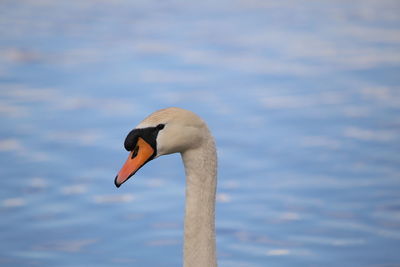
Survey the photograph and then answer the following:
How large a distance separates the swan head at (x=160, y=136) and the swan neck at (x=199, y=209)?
0.29ft

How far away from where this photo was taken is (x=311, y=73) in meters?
9.77

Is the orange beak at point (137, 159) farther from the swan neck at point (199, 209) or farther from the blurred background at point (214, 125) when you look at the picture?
the blurred background at point (214, 125)

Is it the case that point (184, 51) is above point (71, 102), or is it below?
above

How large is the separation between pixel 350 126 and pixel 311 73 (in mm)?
1255

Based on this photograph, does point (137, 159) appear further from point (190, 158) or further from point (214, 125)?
point (214, 125)

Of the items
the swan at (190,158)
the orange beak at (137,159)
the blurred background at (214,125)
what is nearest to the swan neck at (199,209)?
the swan at (190,158)

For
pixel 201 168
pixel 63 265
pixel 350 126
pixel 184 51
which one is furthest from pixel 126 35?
pixel 201 168

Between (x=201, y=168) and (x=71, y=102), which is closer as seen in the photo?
(x=201, y=168)

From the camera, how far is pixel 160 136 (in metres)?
4.38

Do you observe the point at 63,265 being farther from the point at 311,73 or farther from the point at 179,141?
the point at 311,73

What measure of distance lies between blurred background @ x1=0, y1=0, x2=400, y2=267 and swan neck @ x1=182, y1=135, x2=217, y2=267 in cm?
214

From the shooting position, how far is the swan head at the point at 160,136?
4359 mm

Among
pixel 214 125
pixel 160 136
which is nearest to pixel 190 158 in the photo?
pixel 160 136

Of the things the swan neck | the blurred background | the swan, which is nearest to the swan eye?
the swan
